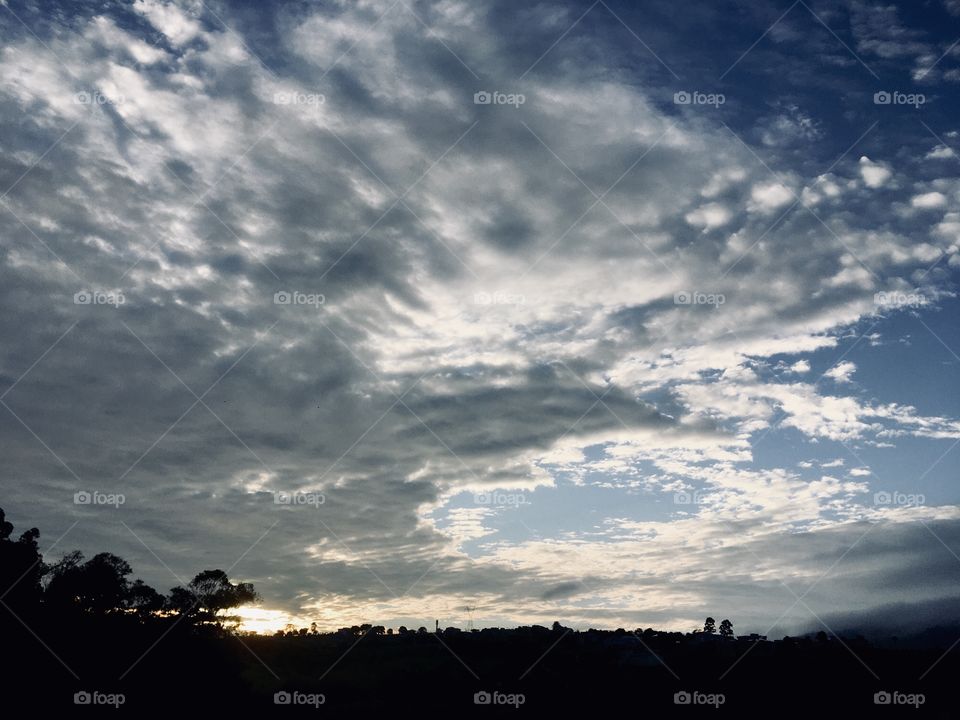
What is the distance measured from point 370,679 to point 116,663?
17.9 metres

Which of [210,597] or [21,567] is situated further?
[210,597]

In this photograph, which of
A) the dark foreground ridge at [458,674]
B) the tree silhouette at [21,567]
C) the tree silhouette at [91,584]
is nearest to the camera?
the dark foreground ridge at [458,674]

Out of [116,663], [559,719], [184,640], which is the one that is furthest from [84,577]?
[559,719]

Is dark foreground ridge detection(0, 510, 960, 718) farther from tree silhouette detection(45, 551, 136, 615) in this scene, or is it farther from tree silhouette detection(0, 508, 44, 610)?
tree silhouette detection(45, 551, 136, 615)

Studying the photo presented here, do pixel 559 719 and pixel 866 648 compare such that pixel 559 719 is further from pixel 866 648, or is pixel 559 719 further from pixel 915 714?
pixel 866 648

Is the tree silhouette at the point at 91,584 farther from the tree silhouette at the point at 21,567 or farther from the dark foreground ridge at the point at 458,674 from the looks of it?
the dark foreground ridge at the point at 458,674

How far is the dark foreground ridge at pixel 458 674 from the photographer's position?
47312mm

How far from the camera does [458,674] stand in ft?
185

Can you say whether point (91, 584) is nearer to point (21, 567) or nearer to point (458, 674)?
point (21, 567)

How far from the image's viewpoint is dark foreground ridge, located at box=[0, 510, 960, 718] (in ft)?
155

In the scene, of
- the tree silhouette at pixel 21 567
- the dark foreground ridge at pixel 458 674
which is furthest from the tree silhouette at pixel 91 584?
the dark foreground ridge at pixel 458 674

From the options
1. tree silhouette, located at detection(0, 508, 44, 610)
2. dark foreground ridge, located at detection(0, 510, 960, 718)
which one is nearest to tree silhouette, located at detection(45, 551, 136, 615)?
tree silhouette, located at detection(0, 508, 44, 610)

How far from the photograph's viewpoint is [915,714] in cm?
4875

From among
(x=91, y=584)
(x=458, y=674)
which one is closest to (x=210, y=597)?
(x=91, y=584)
